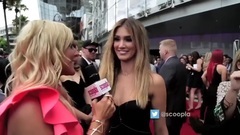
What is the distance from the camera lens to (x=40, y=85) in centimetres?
162

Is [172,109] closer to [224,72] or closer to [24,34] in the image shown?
[224,72]

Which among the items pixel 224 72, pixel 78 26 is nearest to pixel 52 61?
pixel 224 72

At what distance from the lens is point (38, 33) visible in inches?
67.9

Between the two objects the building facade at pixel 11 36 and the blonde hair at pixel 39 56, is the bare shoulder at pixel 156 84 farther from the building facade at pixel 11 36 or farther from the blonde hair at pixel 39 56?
the blonde hair at pixel 39 56

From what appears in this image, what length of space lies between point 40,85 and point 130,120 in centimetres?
128

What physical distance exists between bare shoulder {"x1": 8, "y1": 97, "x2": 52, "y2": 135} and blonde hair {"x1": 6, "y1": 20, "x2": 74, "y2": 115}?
4.6 inches

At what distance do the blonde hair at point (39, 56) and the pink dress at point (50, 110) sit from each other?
0.05m

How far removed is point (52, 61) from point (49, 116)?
0.29m

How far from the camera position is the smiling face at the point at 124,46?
2934mm

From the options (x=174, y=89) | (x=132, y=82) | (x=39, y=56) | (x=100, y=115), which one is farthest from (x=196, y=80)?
(x=39, y=56)

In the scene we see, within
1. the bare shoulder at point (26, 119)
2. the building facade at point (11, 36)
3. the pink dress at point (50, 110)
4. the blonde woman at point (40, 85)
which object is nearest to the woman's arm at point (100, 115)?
the blonde woman at point (40, 85)

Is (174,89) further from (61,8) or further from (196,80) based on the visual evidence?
(61,8)

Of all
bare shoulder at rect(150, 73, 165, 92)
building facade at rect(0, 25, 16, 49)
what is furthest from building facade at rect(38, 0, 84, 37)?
bare shoulder at rect(150, 73, 165, 92)

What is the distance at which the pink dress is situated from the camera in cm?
154
